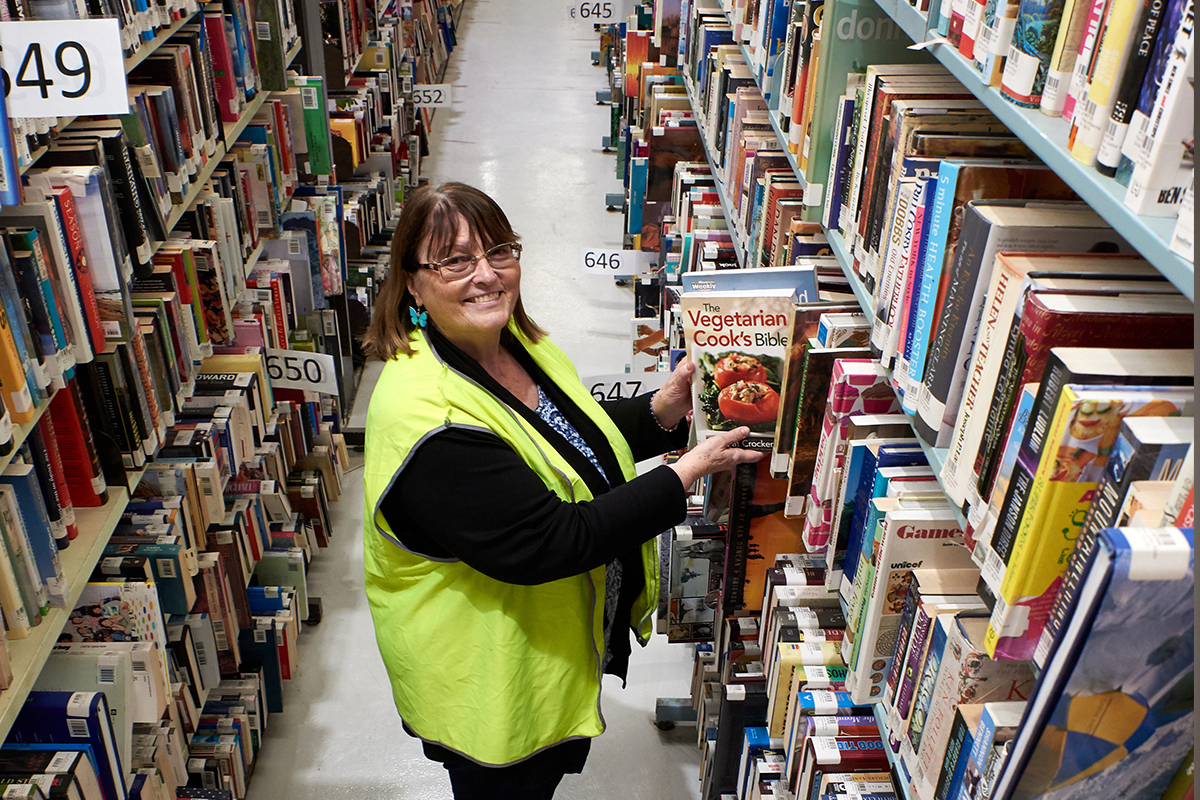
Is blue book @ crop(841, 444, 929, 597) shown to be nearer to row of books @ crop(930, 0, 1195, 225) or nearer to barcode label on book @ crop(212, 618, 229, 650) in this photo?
row of books @ crop(930, 0, 1195, 225)

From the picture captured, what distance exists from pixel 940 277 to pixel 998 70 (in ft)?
0.82

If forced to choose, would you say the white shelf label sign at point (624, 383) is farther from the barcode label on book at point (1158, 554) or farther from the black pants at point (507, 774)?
the barcode label on book at point (1158, 554)

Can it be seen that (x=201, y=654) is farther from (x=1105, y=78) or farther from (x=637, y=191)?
(x=637, y=191)

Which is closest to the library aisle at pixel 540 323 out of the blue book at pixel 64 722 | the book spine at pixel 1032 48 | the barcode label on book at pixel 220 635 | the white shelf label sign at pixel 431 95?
the barcode label on book at pixel 220 635

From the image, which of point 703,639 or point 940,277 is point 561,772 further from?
point 940,277

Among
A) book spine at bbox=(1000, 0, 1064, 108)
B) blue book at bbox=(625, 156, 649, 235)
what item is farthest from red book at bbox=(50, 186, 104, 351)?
blue book at bbox=(625, 156, 649, 235)

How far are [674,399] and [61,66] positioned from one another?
1.31 metres

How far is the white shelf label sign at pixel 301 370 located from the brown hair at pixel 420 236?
123 cm

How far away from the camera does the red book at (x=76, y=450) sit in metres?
1.89

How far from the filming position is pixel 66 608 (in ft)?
6.02

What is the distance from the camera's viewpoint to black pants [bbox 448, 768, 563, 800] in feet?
6.35

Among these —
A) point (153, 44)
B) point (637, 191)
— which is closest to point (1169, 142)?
point (153, 44)

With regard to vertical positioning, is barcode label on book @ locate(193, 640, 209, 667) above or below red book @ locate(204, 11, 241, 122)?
below

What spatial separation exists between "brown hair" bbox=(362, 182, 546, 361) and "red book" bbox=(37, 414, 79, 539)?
0.64 metres
